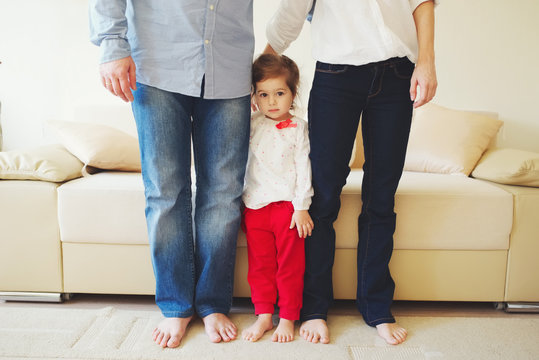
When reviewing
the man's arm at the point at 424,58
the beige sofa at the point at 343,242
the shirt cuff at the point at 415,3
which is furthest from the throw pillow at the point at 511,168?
the shirt cuff at the point at 415,3

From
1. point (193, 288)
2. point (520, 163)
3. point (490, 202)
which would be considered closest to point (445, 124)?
point (520, 163)

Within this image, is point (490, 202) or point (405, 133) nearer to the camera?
point (405, 133)

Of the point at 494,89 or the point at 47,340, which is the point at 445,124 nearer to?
the point at 494,89

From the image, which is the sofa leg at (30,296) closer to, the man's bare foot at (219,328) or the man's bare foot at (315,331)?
the man's bare foot at (219,328)

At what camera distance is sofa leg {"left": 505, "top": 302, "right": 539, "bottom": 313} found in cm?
146

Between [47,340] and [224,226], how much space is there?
0.62 m

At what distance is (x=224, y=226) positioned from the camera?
50.1 inches

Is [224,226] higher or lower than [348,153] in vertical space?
lower

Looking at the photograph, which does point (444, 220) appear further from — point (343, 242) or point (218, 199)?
point (218, 199)

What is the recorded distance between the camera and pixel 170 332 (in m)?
1.23

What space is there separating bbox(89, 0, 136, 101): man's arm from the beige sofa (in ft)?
1.47

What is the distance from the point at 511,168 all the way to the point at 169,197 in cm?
119

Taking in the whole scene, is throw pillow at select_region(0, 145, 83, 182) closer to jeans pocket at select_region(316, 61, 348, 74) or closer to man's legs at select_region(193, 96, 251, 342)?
man's legs at select_region(193, 96, 251, 342)

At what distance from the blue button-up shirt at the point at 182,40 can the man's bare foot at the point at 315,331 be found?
2.42 ft
